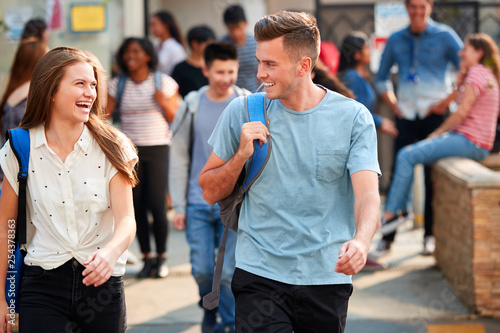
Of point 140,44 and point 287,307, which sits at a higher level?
point 140,44

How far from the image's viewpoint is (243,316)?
3.06m

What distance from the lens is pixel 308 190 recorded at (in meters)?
3.04

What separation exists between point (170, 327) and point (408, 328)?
5.51ft

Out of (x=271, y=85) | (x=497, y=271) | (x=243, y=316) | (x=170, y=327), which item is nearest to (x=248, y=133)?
(x=271, y=85)

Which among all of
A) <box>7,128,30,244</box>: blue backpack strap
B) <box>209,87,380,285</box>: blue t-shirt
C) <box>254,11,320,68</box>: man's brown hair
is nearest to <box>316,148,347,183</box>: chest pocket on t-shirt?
A: <box>209,87,380,285</box>: blue t-shirt

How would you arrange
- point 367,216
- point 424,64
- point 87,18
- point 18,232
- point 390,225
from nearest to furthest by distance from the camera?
point 367,216, point 18,232, point 390,225, point 424,64, point 87,18

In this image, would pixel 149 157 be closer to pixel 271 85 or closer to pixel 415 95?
pixel 415 95

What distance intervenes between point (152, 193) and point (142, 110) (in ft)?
2.44

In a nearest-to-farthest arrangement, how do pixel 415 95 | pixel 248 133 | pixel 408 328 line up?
pixel 248 133, pixel 408 328, pixel 415 95

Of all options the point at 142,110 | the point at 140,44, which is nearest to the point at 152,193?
the point at 142,110

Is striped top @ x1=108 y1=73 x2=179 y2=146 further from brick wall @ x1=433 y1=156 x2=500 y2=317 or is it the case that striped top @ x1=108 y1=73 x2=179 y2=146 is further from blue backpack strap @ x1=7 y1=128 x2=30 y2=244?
blue backpack strap @ x1=7 y1=128 x2=30 y2=244

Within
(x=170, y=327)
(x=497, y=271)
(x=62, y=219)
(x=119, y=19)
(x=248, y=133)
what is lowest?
(x=170, y=327)

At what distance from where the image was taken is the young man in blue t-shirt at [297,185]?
302 centimetres

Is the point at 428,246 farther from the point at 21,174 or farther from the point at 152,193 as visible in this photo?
the point at 21,174
